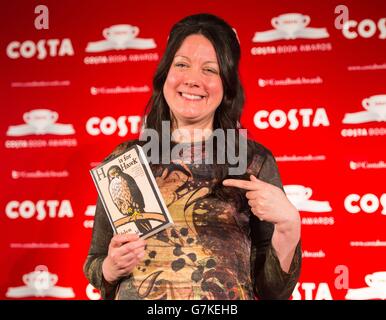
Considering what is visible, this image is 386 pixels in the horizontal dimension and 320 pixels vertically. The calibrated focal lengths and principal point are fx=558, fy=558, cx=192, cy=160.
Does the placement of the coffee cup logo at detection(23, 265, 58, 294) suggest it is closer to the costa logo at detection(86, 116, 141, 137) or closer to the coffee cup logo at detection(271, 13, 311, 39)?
the costa logo at detection(86, 116, 141, 137)

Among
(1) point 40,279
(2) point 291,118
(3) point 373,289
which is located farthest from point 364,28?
(1) point 40,279

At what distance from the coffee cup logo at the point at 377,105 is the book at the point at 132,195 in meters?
1.37

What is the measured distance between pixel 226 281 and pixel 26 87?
5.99 ft

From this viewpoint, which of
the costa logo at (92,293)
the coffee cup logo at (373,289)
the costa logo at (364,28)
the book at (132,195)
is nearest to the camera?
the book at (132,195)

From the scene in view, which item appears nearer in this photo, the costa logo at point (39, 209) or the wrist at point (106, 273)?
the wrist at point (106, 273)

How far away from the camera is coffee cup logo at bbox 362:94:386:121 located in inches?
110

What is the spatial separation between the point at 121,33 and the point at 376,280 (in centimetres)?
185

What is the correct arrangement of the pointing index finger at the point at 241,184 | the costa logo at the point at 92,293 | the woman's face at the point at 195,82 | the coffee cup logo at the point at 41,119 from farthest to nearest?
the coffee cup logo at the point at 41,119
the costa logo at the point at 92,293
the woman's face at the point at 195,82
the pointing index finger at the point at 241,184

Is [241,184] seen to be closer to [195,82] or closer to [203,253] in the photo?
[203,253]

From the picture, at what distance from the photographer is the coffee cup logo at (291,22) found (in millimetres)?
2881

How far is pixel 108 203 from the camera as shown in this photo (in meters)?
2.02

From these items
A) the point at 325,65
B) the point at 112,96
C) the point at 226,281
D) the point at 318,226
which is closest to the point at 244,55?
the point at 325,65

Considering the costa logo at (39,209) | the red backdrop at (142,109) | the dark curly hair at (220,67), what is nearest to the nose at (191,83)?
the dark curly hair at (220,67)

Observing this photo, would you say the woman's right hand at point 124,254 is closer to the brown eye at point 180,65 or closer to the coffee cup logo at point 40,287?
the brown eye at point 180,65
